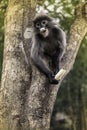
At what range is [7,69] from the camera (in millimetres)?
7367

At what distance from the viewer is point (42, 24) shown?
25.3ft

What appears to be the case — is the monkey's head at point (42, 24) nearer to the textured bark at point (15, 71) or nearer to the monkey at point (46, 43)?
the monkey at point (46, 43)

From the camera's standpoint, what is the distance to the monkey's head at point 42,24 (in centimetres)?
762

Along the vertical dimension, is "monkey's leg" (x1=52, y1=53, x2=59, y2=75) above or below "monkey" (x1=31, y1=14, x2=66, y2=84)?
below

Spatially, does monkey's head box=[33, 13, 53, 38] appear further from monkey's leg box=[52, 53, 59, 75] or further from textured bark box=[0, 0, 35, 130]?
monkey's leg box=[52, 53, 59, 75]

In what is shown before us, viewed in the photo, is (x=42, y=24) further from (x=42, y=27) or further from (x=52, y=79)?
(x=52, y=79)

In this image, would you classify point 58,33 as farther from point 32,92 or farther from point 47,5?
point 47,5

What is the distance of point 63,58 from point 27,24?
81 centimetres

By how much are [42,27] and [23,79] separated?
922 millimetres

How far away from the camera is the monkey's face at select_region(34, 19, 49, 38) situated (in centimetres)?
763

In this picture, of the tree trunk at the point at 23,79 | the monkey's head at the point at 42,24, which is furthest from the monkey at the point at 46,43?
the tree trunk at the point at 23,79

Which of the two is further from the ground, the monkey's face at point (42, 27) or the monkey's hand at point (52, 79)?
the monkey's face at point (42, 27)

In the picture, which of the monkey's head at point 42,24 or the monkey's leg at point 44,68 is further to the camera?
the monkey's head at point 42,24

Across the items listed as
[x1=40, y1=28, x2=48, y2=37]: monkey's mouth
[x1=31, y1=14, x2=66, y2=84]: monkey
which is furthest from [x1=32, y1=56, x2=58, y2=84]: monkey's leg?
[x1=40, y1=28, x2=48, y2=37]: monkey's mouth
